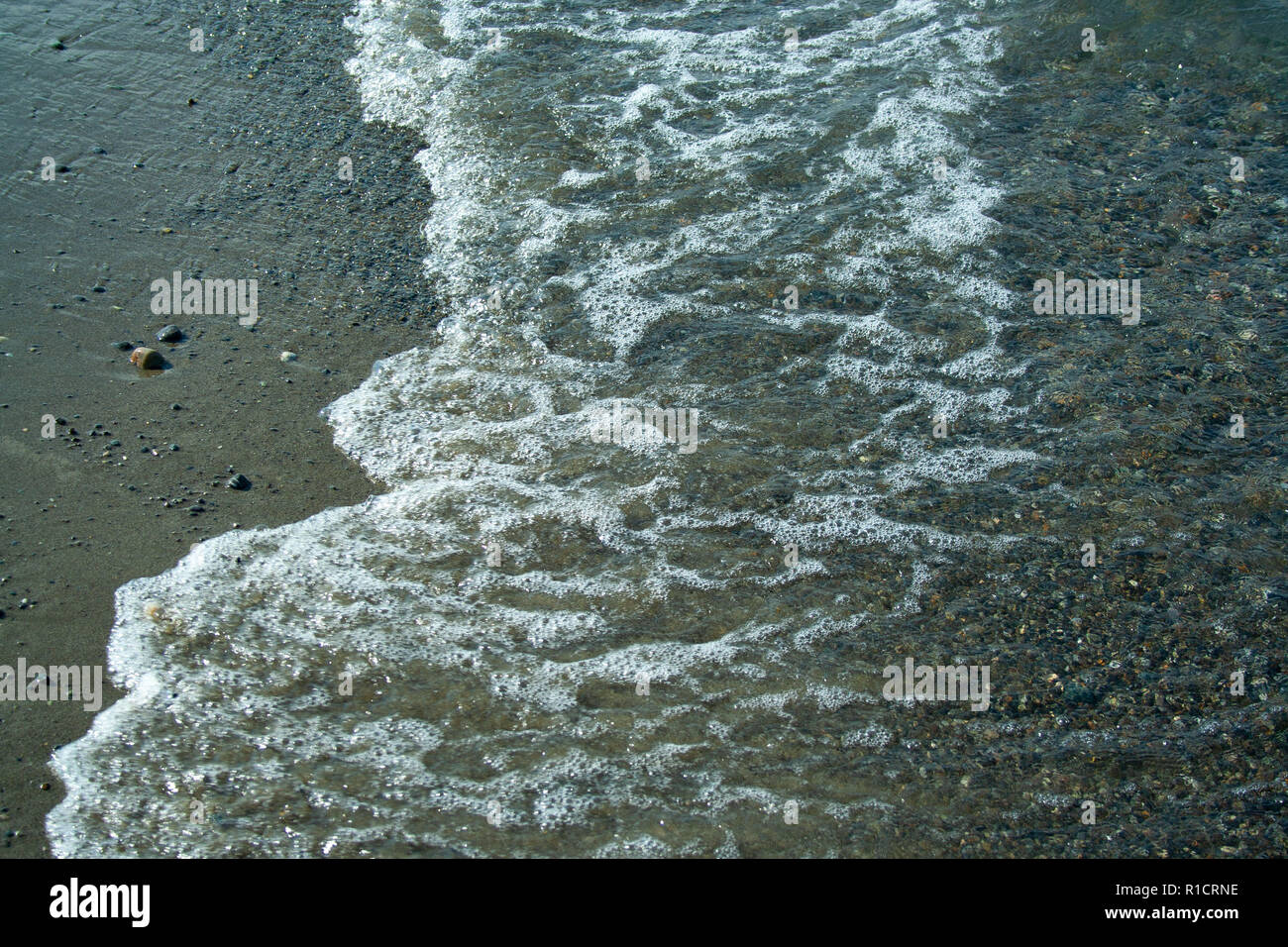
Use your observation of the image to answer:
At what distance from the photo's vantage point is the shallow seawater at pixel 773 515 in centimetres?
439

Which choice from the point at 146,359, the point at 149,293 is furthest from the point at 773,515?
the point at 149,293

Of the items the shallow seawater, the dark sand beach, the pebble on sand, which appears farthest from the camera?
the pebble on sand

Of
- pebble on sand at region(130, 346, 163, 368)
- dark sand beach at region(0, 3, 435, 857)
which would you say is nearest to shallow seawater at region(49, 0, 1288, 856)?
dark sand beach at region(0, 3, 435, 857)

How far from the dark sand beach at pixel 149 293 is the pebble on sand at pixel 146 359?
6 cm

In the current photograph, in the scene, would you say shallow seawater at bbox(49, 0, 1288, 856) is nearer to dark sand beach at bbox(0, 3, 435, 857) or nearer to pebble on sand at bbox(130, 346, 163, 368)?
dark sand beach at bbox(0, 3, 435, 857)

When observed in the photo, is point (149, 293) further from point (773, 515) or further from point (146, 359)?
point (773, 515)

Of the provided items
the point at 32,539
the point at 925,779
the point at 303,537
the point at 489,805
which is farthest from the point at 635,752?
the point at 32,539

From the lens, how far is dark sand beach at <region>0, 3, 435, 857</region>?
17.3ft

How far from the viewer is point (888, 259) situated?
7621 mm

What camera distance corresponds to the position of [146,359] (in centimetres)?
629

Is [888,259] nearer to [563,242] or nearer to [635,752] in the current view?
[563,242]

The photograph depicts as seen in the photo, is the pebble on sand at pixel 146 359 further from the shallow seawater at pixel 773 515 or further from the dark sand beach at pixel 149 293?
the shallow seawater at pixel 773 515

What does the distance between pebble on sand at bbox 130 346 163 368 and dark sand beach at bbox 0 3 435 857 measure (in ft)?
0.19

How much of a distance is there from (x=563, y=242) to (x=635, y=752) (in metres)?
4.37
